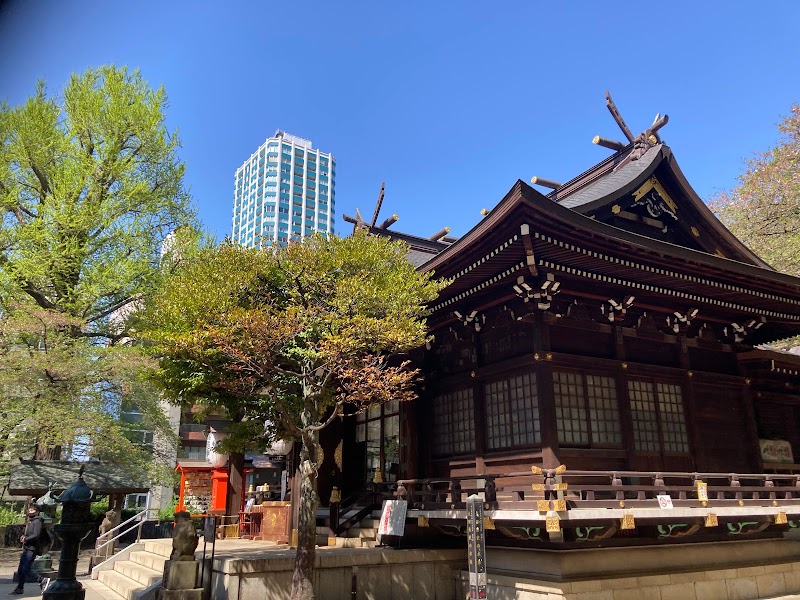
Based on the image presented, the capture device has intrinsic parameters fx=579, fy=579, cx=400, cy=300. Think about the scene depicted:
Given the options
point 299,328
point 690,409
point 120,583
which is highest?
point 299,328

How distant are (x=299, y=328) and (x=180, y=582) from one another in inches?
205

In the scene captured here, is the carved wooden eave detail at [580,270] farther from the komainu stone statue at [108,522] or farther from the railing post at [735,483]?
the komainu stone statue at [108,522]

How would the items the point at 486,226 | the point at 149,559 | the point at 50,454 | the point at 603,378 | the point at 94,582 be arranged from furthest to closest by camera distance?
1. the point at 50,454
2. the point at 94,582
3. the point at 149,559
4. the point at 603,378
5. the point at 486,226

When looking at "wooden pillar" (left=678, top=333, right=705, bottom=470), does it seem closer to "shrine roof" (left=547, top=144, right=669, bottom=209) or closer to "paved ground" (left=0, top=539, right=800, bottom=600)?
"paved ground" (left=0, top=539, right=800, bottom=600)

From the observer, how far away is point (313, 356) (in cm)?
982

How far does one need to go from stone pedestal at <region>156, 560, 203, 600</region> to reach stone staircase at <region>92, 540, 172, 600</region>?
0.94 meters

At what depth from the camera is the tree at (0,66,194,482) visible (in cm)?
1702

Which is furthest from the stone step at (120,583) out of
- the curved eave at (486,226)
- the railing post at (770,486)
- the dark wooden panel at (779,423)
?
the dark wooden panel at (779,423)

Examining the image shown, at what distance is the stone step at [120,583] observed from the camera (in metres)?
12.6

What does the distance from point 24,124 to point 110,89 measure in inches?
136

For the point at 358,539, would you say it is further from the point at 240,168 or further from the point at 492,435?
the point at 240,168

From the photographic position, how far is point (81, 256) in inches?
758

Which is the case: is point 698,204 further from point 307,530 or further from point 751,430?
point 307,530

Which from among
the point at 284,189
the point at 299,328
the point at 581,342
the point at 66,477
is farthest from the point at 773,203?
the point at 284,189
